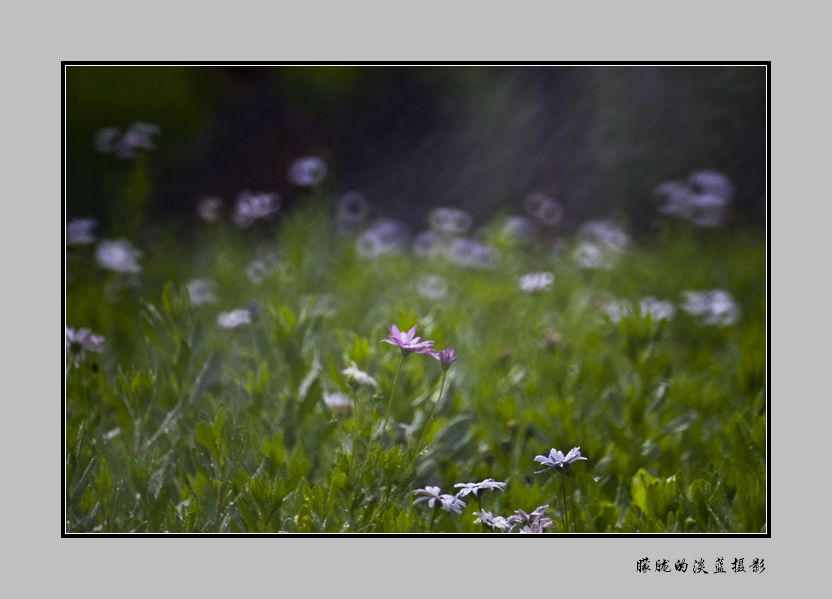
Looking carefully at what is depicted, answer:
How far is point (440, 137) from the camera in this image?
3.16m

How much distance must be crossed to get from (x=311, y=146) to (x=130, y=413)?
81.3 inches

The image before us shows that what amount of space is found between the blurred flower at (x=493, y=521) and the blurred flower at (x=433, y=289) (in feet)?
3.71

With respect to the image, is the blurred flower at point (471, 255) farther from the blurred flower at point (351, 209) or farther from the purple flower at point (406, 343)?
the purple flower at point (406, 343)

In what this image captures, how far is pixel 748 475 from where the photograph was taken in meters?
1.31

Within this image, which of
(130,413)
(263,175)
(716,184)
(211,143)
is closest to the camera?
(130,413)

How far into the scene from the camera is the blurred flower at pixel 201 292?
2.25 metres

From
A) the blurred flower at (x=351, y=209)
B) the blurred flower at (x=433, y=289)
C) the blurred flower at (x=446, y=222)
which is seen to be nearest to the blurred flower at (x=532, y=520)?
the blurred flower at (x=433, y=289)

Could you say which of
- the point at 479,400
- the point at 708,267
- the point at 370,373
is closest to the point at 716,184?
the point at 708,267

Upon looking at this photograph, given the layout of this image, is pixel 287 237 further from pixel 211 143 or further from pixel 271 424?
pixel 211 143

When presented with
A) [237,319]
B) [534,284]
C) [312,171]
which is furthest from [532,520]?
[312,171]

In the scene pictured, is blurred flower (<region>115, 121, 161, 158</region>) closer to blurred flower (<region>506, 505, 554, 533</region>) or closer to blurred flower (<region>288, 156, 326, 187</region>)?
blurred flower (<region>288, 156, 326, 187</region>)

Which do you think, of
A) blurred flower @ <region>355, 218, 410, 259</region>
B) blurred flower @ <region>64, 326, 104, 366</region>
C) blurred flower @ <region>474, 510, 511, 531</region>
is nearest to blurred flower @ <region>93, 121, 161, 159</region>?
blurred flower @ <region>64, 326, 104, 366</region>

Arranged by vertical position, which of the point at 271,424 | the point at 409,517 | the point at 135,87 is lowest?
the point at 409,517

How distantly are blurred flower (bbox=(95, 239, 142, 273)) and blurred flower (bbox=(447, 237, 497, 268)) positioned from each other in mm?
1120
